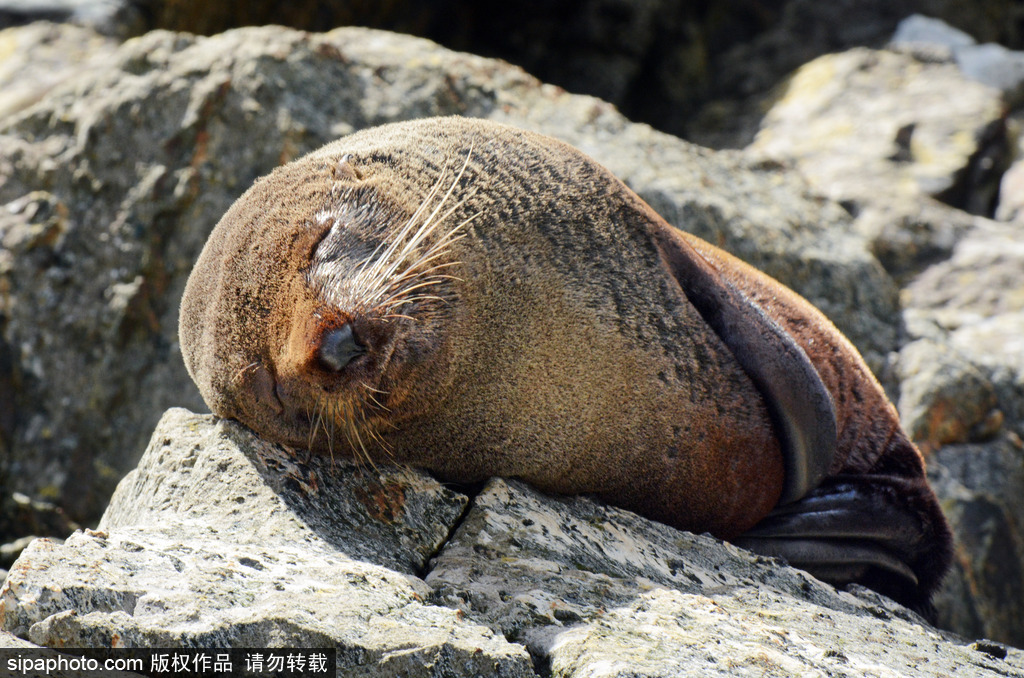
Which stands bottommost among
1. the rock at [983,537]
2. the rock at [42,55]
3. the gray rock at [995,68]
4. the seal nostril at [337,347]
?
the rock at [983,537]

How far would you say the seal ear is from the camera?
10.8ft

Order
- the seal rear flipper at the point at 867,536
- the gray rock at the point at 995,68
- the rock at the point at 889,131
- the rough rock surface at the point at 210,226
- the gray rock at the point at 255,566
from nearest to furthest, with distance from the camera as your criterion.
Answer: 1. the gray rock at the point at 255,566
2. the seal rear flipper at the point at 867,536
3. the rough rock surface at the point at 210,226
4. the rock at the point at 889,131
5. the gray rock at the point at 995,68

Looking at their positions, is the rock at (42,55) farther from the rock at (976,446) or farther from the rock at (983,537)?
the rock at (983,537)

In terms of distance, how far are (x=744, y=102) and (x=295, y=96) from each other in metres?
4.80

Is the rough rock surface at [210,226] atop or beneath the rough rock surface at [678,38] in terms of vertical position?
beneath

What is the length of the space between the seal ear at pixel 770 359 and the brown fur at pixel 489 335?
0.05 metres

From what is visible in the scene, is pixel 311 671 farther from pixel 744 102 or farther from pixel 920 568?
pixel 744 102

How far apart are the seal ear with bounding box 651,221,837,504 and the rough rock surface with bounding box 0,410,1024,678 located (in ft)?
1.52

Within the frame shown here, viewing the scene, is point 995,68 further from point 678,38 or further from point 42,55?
point 42,55

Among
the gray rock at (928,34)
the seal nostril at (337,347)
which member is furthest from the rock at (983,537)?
the gray rock at (928,34)

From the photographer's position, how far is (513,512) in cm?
278

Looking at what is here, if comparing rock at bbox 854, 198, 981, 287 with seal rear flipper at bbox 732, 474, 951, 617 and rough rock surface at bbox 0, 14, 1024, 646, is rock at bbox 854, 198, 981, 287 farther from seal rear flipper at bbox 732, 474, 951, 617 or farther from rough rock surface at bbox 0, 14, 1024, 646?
seal rear flipper at bbox 732, 474, 951, 617

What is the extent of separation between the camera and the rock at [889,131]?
6.69m

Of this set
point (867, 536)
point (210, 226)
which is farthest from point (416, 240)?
point (210, 226)
